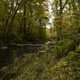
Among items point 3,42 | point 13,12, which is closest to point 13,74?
point 3,42

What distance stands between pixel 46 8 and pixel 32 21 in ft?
7.80

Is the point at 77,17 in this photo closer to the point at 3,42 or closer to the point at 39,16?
the point at 3,42

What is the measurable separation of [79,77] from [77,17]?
12.5 ft

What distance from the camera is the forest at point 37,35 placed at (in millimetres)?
8180

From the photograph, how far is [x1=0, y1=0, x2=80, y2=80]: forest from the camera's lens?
8.18 meters

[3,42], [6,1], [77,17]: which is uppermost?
[6,1]

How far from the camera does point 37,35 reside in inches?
1144

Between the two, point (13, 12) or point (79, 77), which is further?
point (13, 12)

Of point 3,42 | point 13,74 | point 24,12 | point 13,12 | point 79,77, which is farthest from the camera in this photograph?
point 24,12

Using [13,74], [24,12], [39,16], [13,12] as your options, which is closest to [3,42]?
[13,12]

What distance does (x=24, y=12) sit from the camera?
27016 mm

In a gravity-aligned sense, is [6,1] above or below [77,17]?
above

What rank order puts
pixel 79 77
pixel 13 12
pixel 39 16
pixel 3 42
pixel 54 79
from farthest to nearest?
1. pixel 39 16
2. pixel 13 12
3. pixel 3 42
4. pixel 54 79
5. pixel 79 77

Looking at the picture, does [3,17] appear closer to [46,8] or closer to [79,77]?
[46,8]
